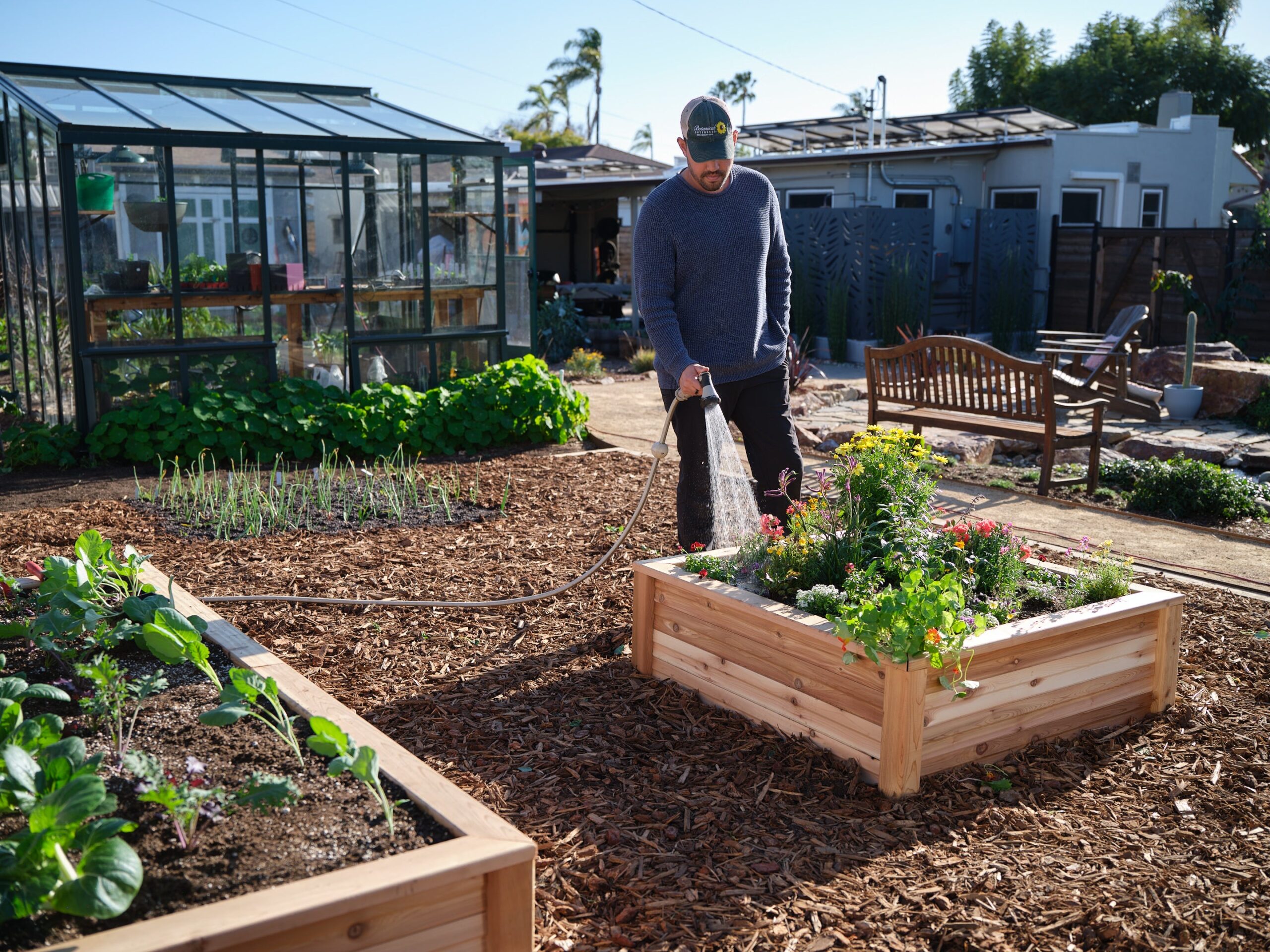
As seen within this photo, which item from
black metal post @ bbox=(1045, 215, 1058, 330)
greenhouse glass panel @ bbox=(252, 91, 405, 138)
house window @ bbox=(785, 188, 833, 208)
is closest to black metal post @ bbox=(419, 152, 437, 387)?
greenhouse glass panel @ bbox=(252, 91, 405, 138)

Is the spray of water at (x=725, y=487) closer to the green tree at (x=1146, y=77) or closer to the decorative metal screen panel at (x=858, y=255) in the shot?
the decorative metal screen panel at (x=858, y=255)

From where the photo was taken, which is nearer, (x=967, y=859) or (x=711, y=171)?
(x=967, y=859)

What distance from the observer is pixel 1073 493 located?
23.0 feet

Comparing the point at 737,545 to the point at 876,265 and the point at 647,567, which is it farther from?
the point at 876,265

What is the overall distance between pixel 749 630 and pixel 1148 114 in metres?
46.6

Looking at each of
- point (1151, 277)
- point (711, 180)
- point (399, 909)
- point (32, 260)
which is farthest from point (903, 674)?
point (1151, 277)

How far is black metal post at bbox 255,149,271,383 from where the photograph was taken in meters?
8.27

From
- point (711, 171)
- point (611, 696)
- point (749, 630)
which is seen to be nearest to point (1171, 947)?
point (749, 630)

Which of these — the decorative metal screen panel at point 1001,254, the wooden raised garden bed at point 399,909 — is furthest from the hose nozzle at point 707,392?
the decorative metal screen panel at point 1001,254

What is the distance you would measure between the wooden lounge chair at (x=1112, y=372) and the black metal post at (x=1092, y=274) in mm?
6126

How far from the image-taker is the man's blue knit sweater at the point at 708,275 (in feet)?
13.7

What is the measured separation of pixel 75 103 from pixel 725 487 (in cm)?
630

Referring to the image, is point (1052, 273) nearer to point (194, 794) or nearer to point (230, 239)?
point (230, 239)

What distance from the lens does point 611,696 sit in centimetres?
371
